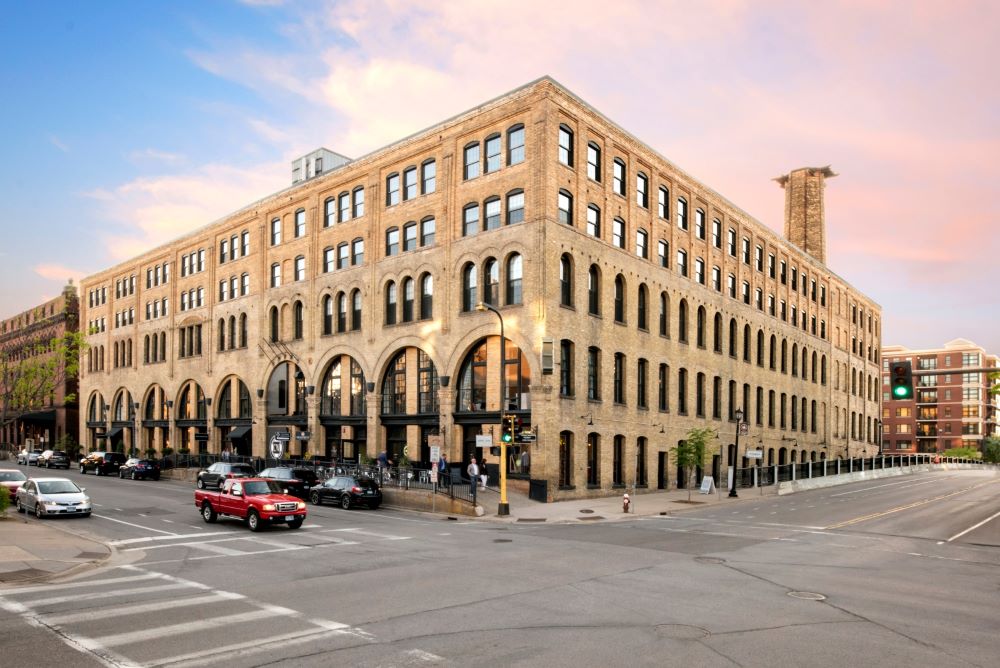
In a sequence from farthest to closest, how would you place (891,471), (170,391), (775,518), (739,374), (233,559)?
(891,471), (170,391), (739,374), (775,518), (233,559)

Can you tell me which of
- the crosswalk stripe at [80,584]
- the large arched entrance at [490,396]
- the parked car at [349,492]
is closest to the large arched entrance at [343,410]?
the large arched entrance at [490,396]

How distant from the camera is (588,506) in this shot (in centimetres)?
3612

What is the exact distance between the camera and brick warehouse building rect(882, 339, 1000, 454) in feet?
486

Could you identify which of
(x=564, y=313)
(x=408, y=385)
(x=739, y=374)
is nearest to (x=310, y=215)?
(x=408, y=385)

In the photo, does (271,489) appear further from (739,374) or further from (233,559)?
(739,374)

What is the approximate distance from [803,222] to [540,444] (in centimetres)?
5728

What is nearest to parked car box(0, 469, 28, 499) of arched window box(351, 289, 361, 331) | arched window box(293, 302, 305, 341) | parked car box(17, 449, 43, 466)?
arched window box(351, 289, 361, 331)

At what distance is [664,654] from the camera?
1073 centimetres

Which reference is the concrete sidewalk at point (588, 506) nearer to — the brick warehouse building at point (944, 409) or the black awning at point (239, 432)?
the black awning at point (239, 432)

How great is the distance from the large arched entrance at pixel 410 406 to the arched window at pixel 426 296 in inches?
84.5

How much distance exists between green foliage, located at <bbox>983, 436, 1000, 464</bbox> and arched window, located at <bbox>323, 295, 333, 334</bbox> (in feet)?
398

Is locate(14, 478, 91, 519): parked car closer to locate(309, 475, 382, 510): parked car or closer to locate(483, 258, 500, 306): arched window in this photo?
locate(309, 475, 382, 510): parked car

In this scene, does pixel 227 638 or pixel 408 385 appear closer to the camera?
pixel 227 638

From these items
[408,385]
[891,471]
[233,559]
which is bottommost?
[891,471]
